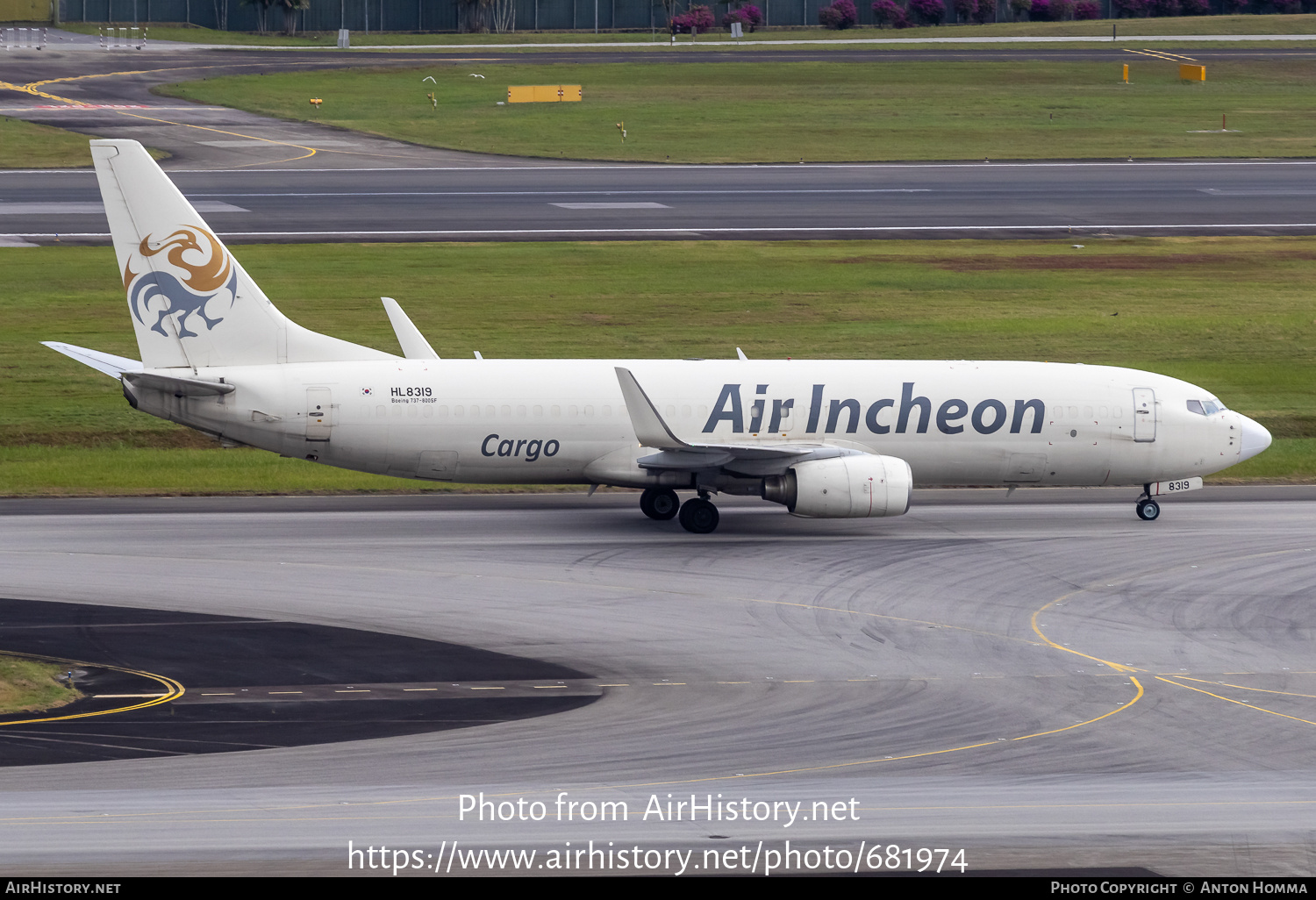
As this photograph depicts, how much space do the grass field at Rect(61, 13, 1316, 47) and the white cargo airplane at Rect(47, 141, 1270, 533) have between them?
112 metres

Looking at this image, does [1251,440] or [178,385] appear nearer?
[178,385]

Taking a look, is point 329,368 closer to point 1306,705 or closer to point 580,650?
point 580,650

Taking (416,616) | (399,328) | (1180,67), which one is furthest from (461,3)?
(416,616)

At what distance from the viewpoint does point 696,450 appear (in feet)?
117

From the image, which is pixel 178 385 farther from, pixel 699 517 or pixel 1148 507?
pixel 1148 507

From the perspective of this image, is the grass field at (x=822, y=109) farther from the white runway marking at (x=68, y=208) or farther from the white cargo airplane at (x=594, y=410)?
the white cargo airplane at (x=594, y=410)

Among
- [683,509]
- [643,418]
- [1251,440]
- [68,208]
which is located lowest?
[683,509]

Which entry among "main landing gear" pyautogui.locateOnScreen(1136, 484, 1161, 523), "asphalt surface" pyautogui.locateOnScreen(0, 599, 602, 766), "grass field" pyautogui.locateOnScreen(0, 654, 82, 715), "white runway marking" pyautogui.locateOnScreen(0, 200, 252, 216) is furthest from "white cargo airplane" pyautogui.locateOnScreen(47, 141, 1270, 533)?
"white runway marking" pyautogui.locateOnScreen(0, 200, 252, 216)

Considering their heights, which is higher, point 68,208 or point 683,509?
point 68,208

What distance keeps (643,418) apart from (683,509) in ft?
9.63

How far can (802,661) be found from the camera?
27.1m

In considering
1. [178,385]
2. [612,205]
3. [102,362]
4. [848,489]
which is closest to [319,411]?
[178,385]

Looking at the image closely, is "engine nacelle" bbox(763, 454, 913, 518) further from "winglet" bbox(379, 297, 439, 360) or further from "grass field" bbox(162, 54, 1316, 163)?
"grass field" bbox(162, 54, 1316, 163)

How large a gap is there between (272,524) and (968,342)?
2970 cm
